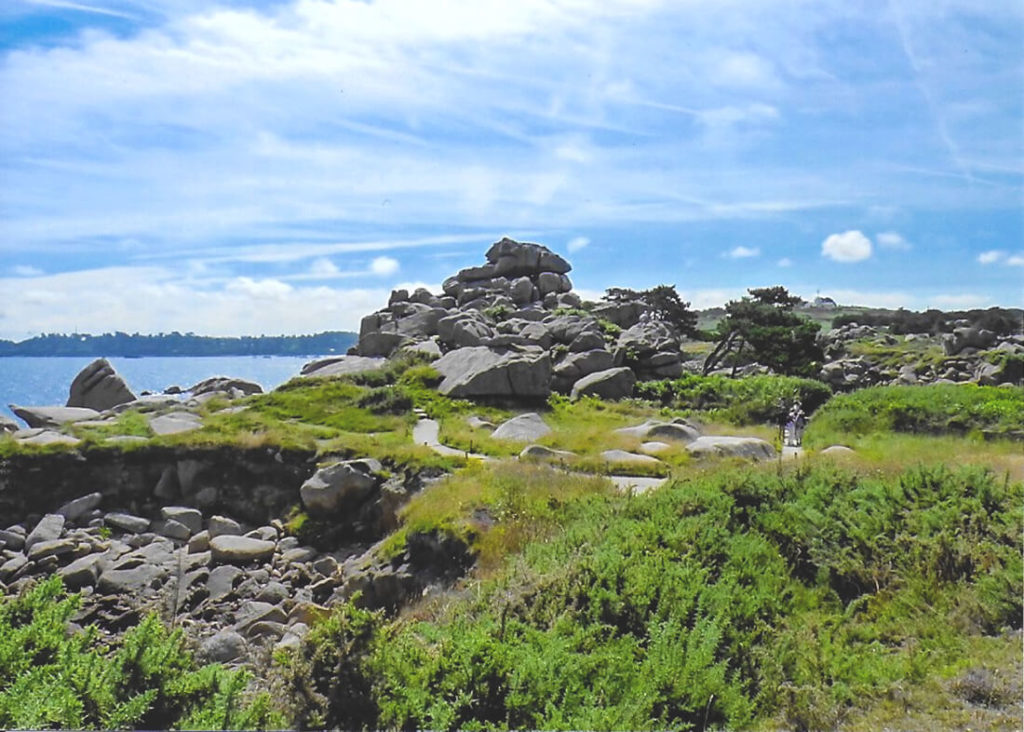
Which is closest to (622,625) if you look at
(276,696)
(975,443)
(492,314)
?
(276,696)

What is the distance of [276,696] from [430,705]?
122 centimetres

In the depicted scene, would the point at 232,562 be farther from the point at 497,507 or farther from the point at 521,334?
the point at 521,334

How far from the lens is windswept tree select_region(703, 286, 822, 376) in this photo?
35750 millimetres

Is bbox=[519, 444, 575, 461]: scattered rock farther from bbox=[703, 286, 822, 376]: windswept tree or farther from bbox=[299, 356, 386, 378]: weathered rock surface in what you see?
bbox=[703, 286, 822, 376]: windswept tree

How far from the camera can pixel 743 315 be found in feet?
Result: 127

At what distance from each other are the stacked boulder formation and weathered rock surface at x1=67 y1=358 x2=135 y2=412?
12133 millimetres

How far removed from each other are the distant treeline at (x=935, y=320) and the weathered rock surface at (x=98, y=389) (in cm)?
5287

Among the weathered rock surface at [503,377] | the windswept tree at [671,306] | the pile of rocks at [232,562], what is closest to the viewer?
the pile of rocks at [232,562]

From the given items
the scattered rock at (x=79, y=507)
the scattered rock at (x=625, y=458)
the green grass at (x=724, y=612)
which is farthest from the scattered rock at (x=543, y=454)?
the scattered rock at (x=79, y=507)

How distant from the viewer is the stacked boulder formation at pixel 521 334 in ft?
89.9

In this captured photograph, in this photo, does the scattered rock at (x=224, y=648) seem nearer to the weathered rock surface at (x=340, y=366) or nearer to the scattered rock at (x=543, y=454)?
the scattered rock at (x=543, y=454)

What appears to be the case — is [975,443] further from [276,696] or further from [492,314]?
[492,314]

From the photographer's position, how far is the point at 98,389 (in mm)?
29156

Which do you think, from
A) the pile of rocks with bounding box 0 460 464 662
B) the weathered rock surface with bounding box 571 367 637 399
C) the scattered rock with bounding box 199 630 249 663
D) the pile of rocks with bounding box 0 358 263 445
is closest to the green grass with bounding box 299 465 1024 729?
the pile of rocks with bounding box 0 460 464 662
